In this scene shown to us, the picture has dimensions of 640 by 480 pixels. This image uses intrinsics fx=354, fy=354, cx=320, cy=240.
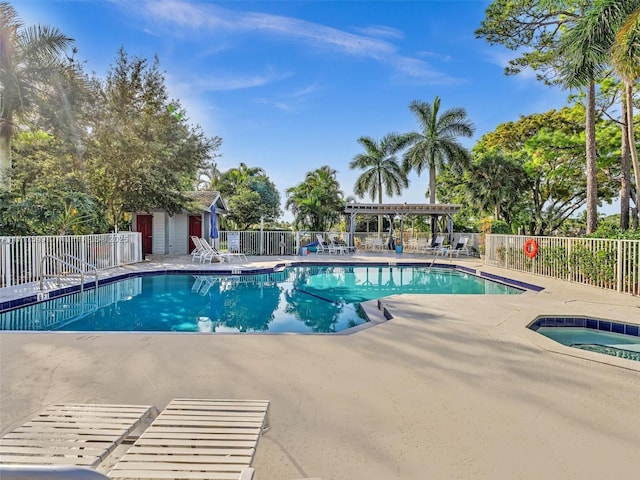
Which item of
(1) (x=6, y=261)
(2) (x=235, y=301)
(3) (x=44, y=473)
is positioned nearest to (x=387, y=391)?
(3) (x=44, y=473)

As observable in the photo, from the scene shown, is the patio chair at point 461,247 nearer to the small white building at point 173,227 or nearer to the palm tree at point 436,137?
the palm tree at point 436,137

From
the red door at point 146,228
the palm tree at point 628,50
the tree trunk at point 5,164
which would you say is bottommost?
the red door at point 146,228

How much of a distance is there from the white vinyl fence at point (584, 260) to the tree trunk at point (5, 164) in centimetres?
1797

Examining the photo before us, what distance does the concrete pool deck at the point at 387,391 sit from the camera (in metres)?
2.20

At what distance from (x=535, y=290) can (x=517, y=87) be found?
12.9 meters

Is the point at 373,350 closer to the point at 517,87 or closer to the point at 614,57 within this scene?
the point at 614,57

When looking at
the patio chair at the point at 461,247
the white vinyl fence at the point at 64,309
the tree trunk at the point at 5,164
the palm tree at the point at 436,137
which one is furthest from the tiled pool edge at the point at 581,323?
the palm tree at the point at 436,137

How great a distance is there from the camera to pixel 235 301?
8648 millimetres

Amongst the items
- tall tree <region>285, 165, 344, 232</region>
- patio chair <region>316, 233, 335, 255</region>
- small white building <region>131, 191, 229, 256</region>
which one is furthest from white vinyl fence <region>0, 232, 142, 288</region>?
tall tree <region>285, 165, 344, 232</region>

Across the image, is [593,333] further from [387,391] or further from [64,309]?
[64,309]

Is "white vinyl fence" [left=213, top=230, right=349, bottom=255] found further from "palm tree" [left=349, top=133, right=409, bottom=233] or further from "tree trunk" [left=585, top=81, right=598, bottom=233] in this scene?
"tree trunk" [left=585, top=81, right=598, bottom=233]

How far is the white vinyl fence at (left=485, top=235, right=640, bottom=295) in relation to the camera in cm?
773

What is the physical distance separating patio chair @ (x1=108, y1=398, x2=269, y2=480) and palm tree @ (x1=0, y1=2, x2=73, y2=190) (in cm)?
Result: 1483

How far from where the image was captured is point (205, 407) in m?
2.22
